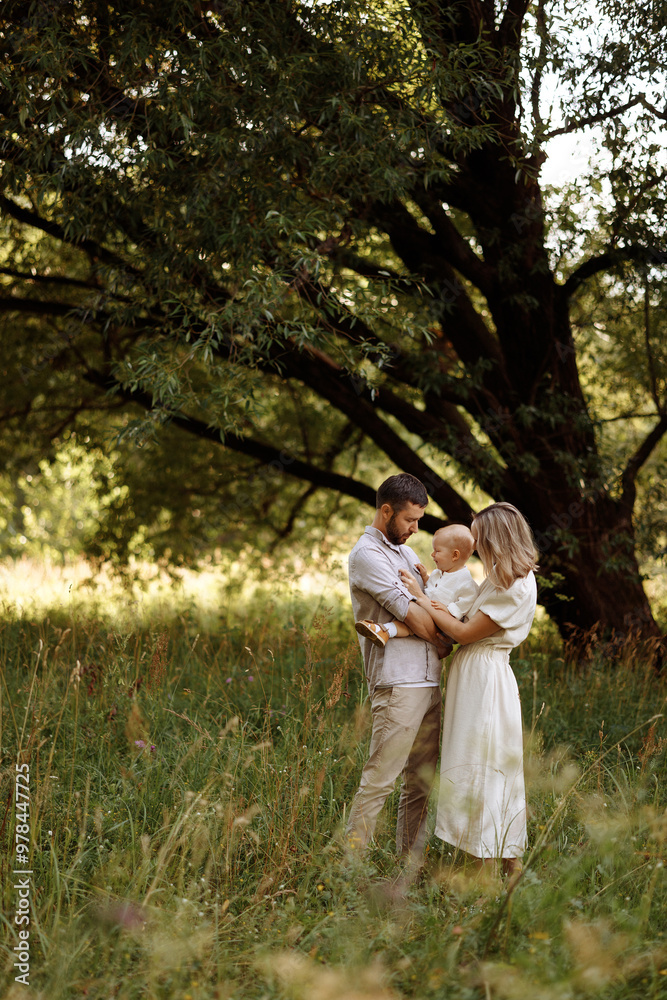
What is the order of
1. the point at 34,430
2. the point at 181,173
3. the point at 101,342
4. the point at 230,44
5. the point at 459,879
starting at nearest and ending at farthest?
the point at 459,879 → the point at 230,44 → the point at 181,173 → the point at 101,342 → the point at 34,430

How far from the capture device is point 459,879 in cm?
324

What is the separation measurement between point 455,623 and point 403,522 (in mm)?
519

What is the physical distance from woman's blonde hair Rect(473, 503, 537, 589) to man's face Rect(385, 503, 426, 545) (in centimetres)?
30

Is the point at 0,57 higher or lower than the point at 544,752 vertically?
higher

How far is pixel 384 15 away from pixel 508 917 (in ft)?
17.1

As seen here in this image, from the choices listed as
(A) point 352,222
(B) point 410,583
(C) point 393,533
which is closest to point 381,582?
(B) point 410,583

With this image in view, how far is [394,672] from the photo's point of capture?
3527 mm

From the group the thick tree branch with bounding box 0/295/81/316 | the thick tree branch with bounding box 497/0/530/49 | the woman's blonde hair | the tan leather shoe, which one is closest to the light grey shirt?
the tan leather shoe

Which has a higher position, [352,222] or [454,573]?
[352,222]

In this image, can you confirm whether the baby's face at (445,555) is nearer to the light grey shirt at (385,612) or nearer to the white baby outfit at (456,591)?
the white baby outfit at (456,591)

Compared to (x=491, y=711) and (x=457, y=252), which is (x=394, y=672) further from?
(x=457, y=252)

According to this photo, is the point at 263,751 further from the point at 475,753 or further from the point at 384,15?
the point at 384,15

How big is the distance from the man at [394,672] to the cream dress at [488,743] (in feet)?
0.48

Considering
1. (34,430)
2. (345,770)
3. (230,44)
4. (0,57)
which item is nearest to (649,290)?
(230,44)
